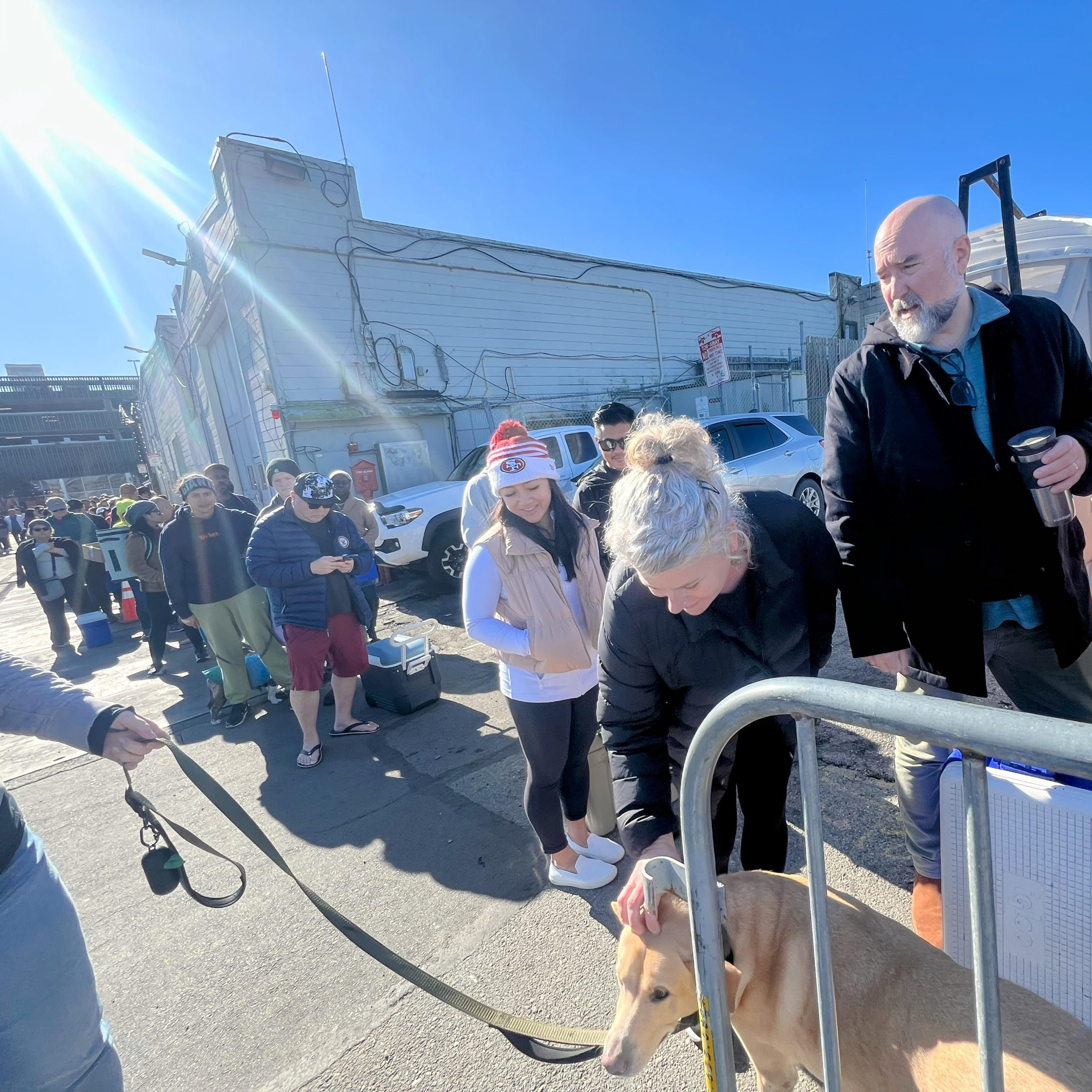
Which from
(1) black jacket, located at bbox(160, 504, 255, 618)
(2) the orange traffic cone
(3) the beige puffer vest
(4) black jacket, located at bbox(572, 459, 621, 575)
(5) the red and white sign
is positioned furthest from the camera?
(5) the red and white sign

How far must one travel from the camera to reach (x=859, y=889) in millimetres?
2180

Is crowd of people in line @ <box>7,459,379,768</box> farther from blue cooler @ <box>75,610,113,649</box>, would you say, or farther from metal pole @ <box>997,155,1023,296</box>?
metal pole @ <box>997,155,1023,296</box>

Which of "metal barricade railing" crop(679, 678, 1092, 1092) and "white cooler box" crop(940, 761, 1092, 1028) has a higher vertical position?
"metal barricade railing" crop(679, 678, 1092, 1092)

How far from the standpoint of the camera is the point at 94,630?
7.74m

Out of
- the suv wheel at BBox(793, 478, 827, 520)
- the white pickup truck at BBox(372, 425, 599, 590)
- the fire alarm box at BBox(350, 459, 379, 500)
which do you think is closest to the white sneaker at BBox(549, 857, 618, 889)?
the white pickup truck at BBox(372, 425, 599, 590)

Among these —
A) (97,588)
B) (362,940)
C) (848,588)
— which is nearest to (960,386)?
(848,588)

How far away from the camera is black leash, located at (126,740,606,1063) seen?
149cm

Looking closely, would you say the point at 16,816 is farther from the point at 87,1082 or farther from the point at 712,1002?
the point at 712,1002

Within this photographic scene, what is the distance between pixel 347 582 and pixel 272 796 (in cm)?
139

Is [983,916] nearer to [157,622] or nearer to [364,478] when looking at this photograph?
[157,622]

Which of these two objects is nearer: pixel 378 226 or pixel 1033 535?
pixel 1033 535

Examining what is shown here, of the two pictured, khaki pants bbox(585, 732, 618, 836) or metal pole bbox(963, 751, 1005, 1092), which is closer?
metal pole bbox(963, 751, 1005, 1092)

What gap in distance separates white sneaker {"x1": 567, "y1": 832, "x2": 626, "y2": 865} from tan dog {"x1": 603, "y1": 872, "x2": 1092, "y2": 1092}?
113 centimetres

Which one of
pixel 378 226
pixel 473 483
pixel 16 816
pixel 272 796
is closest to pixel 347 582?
pixel 473 483
